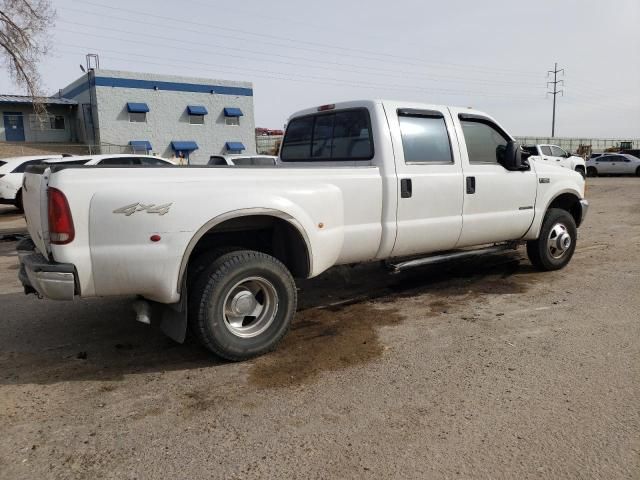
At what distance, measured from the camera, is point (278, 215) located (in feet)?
13.0

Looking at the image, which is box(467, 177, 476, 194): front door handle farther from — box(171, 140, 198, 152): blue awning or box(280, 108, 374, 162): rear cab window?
box(171, 140, 198, 152): blue awning

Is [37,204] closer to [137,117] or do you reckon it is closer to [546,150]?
[546,150]

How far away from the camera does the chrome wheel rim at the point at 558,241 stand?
6520 mm

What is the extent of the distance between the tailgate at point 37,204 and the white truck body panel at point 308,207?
0.05 ft

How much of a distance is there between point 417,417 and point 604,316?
9.18 ft

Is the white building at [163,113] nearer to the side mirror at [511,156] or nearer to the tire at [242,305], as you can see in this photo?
the side mirror at [511,156]

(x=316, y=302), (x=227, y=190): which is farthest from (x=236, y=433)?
(x=316, y=302)

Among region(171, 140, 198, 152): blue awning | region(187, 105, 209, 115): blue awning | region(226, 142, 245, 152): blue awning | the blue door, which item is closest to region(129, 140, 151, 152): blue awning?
region(171, 140, 198, 152): blue awning

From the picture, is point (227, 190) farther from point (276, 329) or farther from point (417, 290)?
point (417, 290)

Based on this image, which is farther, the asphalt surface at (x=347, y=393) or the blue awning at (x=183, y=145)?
the blue awning at (x=183, y=145)

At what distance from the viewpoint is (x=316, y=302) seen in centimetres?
560

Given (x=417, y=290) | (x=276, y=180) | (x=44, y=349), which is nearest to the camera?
(x=276, y=180)

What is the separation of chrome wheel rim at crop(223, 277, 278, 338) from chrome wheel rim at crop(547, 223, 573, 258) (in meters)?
4.09

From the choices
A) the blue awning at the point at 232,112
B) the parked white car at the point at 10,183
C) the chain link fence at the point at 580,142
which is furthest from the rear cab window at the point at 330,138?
A: the chain link fence at the point at 580,142
